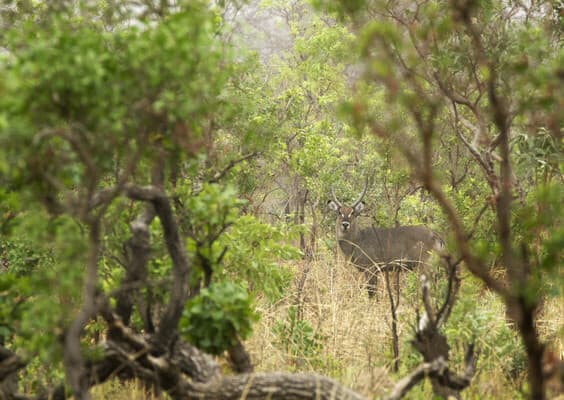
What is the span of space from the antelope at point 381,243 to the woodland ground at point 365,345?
2520 millimetres

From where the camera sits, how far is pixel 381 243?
10805 mm

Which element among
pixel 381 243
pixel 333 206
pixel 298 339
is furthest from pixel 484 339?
pixel 333 206

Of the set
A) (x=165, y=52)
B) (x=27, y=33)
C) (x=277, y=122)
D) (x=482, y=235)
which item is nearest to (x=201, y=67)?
(x=165, y=52)

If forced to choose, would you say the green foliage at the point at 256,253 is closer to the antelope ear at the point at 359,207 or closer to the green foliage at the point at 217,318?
the green foliage at the point at 217,318

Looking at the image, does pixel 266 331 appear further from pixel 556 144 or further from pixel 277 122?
pixel 277 122

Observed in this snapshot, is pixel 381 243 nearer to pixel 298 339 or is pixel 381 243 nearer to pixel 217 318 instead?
pixel 298 339

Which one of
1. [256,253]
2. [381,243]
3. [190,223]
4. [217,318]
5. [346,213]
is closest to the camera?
[217,318]

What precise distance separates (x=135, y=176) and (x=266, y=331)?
2426 millimetres

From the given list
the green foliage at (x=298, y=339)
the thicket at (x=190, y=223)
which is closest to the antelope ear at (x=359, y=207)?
the thicket at (x=190, y=223)

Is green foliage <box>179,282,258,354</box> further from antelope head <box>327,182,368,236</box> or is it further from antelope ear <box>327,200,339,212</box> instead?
antelope ear <box>327,200,339,212</box>

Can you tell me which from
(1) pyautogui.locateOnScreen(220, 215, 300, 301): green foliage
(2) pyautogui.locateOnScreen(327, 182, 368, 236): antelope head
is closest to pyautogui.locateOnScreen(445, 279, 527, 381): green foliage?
(1) pyautogui.locateOnScreen(220, 215, 300, 301): green foliage

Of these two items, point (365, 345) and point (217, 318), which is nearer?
point (217, 318)

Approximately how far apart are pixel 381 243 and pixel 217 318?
7.06 metres

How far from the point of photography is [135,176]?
446 centimetres
